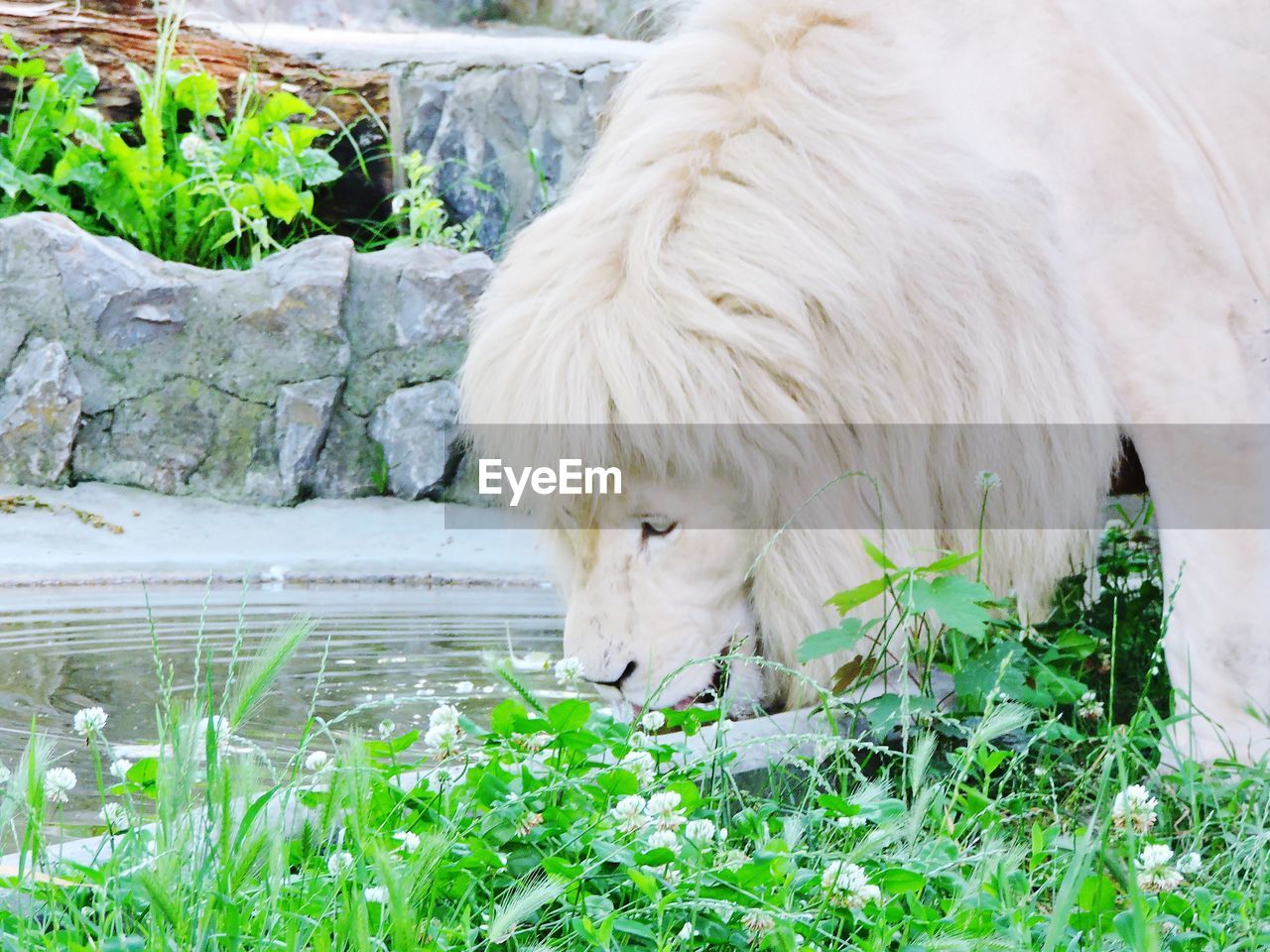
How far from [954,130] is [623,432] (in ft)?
2.18

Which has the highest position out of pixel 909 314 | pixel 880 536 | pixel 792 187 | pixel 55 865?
pixel 792 187

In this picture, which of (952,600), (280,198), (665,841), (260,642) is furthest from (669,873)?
(280,198)

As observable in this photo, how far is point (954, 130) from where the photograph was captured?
216cm

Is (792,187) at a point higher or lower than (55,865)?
higher

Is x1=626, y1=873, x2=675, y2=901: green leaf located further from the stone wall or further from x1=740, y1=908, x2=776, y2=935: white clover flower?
the stone wall

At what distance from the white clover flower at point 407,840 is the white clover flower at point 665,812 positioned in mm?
206

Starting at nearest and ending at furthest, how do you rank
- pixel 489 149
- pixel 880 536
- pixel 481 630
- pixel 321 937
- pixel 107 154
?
pixel 321 937 → pixel 880 536 → pixel 481 630 → pixel 107 154 → pixel 489 149

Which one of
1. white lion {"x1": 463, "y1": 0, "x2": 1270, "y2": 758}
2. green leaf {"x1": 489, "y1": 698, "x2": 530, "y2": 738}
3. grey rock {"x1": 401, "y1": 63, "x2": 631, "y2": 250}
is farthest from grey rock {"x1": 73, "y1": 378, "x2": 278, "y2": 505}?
green leaf {"x1": 489, "y1": 698, "x2": 530, "y2": 738}

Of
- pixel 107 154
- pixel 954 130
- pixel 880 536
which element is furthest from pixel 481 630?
pixel 107 154

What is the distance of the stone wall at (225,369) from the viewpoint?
5.26 metres

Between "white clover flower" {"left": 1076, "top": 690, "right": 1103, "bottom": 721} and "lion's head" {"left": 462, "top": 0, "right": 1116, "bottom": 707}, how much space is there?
28 cm

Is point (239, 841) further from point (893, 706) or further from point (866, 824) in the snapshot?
point (893, 706)

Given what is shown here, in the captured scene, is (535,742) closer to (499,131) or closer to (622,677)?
Answer: (622,677)

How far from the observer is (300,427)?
5371 mm
